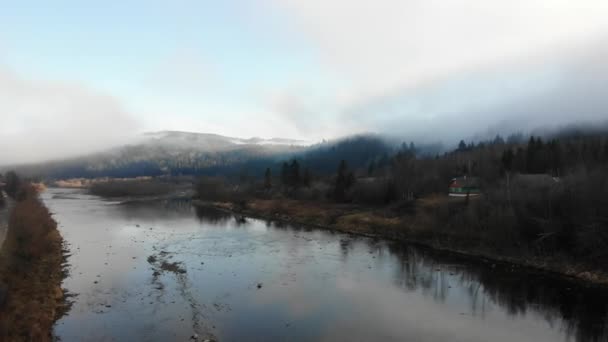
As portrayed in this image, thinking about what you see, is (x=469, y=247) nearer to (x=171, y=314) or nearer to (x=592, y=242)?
(x=592, y=242)

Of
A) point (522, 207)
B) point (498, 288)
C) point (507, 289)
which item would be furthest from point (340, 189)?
point (507, 289)

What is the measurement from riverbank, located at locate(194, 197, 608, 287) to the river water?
6.30 ft

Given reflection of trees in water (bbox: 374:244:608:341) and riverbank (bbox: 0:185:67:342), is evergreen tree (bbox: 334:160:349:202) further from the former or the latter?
riverbank (bbox: 0:185:67:342)

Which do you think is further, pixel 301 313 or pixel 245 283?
pixel 245 283

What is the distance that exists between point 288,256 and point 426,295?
10595mm

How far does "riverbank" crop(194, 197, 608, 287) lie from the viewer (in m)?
21.9

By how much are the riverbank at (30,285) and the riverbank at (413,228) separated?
24.6 meters

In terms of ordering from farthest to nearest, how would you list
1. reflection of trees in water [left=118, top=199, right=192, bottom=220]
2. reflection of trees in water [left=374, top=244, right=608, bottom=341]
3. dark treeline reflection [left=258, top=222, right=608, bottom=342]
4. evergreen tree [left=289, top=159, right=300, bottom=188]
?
evergreen tree [left=289, top=159, right=300, bottom=188], reflection of trees in water [left=118, top=199, right=192, bottom=220], dark treeline reflection [left=258, top=222, right=608, bottom=342], reflection of trees in water [left=374, top=244, right=608, bottom=341]

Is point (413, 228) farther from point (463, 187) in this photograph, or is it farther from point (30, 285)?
point (30, 285)

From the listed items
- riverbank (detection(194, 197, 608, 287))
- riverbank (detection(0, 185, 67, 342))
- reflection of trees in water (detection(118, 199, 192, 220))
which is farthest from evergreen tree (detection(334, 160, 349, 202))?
riverbank (detection(0, 185, 67, 342))

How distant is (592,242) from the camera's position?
71.1 ft

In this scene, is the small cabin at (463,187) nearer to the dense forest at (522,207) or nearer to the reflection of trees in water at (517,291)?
the dense forest at (522,207)

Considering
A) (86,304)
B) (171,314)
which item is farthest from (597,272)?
(86,304)

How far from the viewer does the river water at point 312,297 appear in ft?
43.9
